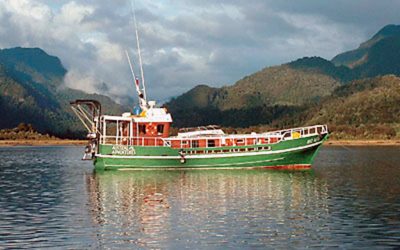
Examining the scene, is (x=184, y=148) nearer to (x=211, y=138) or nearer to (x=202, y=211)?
(x=211, y=138)

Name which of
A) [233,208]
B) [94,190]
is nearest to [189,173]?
[94,190]

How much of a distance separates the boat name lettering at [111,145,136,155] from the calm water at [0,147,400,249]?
624 centimetres

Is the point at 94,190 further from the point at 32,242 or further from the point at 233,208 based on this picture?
the point at 32,242

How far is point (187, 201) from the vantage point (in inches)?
1560

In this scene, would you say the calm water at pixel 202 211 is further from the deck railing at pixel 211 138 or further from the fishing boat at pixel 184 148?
the deck railing at pixel 211 138

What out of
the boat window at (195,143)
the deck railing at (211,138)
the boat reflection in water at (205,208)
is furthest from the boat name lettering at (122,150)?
the boat window at (195,143)

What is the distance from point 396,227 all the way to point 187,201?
47.4 ft

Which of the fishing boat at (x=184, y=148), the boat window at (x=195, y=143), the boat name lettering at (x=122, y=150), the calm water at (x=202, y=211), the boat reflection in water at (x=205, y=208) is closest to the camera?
the calm water at (x=202, y=211)

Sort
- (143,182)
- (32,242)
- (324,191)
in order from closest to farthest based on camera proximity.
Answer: (32,242) → (324,191) → (143,182)

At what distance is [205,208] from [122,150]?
28.8 m

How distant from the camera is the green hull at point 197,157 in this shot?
208ft

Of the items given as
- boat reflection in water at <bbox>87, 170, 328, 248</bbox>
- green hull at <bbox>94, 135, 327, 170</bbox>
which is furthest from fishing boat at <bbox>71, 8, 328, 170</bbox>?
boat reflection in water at <bbox>87, 170, 328, 248</bbox>

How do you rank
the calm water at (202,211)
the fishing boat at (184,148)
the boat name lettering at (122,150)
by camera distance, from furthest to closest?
the fishing boat at (184,148)
the boat name lettering at (122,150)
the calm water at (202,211)

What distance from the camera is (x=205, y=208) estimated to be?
3619 cm
